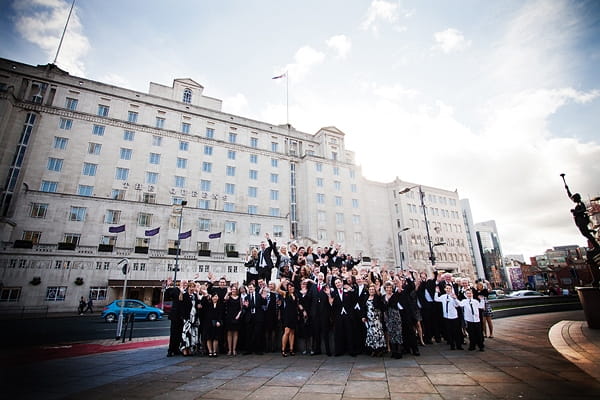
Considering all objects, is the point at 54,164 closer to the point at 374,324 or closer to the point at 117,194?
the point at 117,194

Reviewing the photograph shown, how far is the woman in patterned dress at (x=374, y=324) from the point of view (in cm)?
874

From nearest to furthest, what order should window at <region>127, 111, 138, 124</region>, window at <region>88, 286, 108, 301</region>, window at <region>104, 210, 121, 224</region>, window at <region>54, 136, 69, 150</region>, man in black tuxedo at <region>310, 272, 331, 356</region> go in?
man in black tuxedo at <region>310, 272, 331, 356</region>, window at <region>88, 286, 108, 301</region>, window at <region>104, 210, 121, 224</region>, window at <region>54, 136, 69, 150</region>, window at <region>127, 111, 138, 124</region>

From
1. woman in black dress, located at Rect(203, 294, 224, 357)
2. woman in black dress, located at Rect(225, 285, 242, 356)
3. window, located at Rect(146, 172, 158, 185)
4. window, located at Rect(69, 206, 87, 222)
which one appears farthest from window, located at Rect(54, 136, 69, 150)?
woman in black dress, located at Rect(225, 285, 242, 356)

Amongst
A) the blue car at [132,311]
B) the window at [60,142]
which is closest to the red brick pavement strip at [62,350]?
the blue car at [132,311]

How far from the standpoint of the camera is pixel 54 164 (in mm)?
36875

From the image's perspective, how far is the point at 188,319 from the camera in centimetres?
1016

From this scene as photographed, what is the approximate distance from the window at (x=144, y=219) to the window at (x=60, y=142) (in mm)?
14467

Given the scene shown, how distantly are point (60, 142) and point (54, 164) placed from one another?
3.36 metres

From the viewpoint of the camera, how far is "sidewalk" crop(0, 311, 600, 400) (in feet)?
17.3

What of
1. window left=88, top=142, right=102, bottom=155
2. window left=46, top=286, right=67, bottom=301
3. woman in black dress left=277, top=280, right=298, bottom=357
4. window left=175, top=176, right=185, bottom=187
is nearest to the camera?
woman in black dress left=277, top=280, right=298, bottom=357

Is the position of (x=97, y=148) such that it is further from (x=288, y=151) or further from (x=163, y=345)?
(x=163, y=345)

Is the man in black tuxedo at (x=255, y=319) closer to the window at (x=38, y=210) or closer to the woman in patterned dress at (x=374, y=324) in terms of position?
the woman in patterned dress at (x=374, y=324)

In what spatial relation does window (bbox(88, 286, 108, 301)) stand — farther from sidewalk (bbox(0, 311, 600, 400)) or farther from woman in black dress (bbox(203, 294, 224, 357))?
woman in black dress (bbox(203, 294, 224, 357))

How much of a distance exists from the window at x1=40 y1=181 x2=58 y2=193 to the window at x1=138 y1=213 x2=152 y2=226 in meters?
11.1
